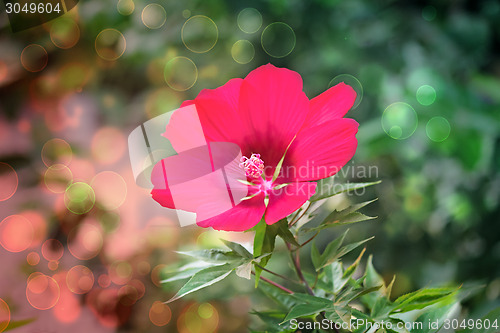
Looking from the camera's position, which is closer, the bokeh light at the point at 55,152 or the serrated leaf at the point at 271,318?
the serrated leaf at the point at 271,318

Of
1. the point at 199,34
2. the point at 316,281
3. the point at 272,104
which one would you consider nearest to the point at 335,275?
the point at 316,281

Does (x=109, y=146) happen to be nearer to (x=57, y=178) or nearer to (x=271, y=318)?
(x=57, y=178)

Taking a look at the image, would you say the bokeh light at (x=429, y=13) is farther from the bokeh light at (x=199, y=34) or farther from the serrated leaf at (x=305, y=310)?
the serrated leaf at (x=305, y=310)

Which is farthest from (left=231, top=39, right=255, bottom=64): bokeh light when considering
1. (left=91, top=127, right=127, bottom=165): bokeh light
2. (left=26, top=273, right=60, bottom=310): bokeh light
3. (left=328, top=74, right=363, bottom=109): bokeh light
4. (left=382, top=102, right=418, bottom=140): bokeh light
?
(left=26, top=273, right=60, bottom=310): bokeh light

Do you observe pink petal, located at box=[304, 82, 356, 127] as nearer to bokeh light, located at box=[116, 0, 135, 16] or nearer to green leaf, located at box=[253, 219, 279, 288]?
green leaf, located at box=[253, 219, 279, 288]

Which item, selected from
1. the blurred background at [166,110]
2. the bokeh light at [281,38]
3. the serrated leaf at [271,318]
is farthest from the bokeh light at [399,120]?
the serrated leaf at [271,318]
